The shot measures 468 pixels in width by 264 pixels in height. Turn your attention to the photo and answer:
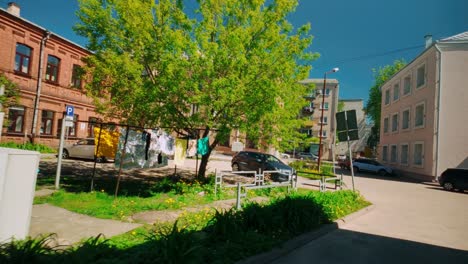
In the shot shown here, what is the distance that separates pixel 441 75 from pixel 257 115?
21.0m

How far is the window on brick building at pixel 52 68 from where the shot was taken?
21778mm

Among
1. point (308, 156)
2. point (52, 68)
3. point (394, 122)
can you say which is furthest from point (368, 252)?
point (308, 156)

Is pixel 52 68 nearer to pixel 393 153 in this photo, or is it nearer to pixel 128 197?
pixel 128 197

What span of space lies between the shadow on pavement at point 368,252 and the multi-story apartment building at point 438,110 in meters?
20.0

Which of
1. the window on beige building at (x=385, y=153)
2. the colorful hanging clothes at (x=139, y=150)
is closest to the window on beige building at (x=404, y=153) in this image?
the window on beige building at (x=385, y=153)

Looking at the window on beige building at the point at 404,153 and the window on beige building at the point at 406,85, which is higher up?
the window on beige building at the point at 406,85

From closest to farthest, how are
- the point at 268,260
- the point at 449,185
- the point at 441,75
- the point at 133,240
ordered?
1. the point at 268,260
2. the point at 133,240
3. the point at 449,185
4. the point at 441,75

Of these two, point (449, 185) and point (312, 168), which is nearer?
point (449, 185)

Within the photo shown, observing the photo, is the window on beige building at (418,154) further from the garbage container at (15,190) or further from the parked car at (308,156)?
the garbage container at (15,190)

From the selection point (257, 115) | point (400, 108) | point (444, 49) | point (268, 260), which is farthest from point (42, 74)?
point (400, 108)

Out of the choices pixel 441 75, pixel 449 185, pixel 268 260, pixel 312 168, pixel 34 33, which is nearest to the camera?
pixel 268 260

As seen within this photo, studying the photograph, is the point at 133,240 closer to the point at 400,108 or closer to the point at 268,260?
the point at 268,260

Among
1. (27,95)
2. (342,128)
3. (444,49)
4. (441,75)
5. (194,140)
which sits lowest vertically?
(194,140)

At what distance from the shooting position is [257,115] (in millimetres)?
9938
